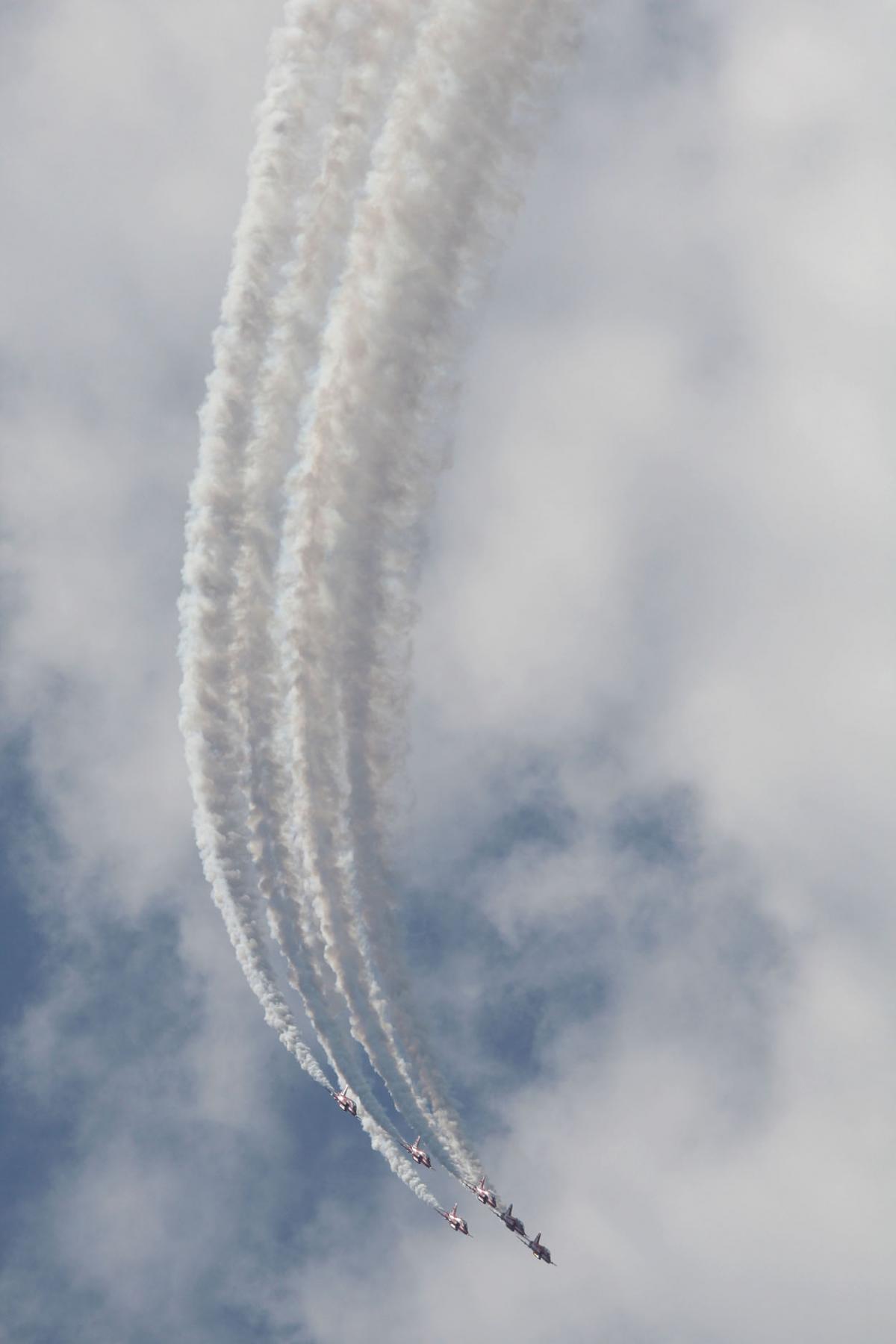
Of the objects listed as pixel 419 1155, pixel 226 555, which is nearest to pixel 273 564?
pixel 226 555

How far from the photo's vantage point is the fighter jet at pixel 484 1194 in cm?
5191

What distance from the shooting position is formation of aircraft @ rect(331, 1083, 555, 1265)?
51.8 meters

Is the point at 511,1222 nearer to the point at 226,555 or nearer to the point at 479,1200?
the point at 479,1200

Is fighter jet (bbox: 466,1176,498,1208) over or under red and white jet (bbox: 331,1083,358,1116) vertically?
under

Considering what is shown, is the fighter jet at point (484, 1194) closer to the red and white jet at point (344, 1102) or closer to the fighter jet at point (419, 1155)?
the fighter jet at point (419, 1155)

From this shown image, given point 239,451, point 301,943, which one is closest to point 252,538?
point 239,451

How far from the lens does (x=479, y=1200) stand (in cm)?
5250

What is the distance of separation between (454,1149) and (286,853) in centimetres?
1230

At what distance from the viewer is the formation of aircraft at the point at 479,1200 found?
170 ft

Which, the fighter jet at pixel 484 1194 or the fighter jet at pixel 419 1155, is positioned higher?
the fighter jet at pixel 419 1155

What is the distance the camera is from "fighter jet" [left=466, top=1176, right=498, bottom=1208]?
51906mm

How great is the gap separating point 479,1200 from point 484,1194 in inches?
14.8

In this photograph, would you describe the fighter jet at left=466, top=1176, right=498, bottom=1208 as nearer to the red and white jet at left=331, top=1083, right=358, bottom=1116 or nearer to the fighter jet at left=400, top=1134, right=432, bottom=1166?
the fighter jet at left=400, top=1134, right=432, bottom=1166

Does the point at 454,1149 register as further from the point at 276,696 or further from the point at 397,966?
the point at 276,696
